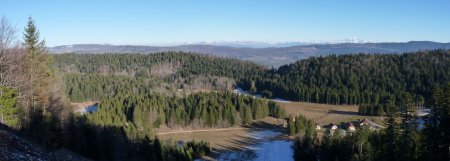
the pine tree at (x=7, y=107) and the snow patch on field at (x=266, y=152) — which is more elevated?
the pine tree at (x=7, y=107)

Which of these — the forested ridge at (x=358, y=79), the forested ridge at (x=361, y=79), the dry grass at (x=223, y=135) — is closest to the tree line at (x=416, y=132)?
the dry grass at (x=223, y=135)

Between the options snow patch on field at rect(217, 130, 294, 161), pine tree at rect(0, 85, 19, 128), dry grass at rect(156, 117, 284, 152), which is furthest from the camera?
dry grass at rect(156, 117, 284, 152)

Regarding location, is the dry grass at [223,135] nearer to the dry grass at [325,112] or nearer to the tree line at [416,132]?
the dry grass at [325,112]

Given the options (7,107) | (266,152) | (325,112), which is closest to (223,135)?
(266,152)

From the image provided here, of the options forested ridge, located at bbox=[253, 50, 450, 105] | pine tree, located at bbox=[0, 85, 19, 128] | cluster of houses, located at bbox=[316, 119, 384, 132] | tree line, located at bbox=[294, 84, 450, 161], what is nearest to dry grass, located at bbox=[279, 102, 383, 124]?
forested ridge, located at bbox=[253, 50, 450, 105]

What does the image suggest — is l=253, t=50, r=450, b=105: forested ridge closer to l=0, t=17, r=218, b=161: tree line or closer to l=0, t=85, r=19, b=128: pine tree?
l=0, t=17, r=218, b=161: tree line

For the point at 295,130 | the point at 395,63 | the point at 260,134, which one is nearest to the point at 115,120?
the point at 260,134

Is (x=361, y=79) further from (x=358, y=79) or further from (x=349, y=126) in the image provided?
(x=349, y=126)
